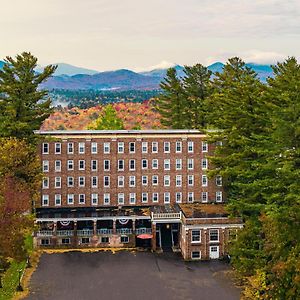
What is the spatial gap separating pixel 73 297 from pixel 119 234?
1630 centimetres

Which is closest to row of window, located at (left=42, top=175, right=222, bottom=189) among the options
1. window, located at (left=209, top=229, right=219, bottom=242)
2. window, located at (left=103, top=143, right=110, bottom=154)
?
window, located at (left=103, top=143, right=110, bottom=154)

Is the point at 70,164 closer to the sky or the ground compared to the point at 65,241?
closer to the sky

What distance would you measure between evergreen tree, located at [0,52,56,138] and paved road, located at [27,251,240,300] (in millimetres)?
A: 14992

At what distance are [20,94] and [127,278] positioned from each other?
24861 millimetres

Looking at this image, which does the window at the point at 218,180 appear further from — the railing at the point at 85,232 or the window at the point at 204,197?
the railing at the point at 85,232

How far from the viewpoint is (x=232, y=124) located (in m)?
54.8

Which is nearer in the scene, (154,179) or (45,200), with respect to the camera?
(45,200)

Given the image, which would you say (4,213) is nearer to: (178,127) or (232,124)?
(232,124)

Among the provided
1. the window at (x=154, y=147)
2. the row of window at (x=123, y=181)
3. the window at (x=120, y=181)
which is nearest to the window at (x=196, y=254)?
the row of window at (x=123, y=181)

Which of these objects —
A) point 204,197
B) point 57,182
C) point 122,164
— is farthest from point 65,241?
point 204,197

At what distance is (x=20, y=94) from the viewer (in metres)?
61.3

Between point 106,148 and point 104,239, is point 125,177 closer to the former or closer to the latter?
point 106,148

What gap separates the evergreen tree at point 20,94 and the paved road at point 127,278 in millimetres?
14992

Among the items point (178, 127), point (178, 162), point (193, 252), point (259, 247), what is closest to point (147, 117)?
point (178, 127)
